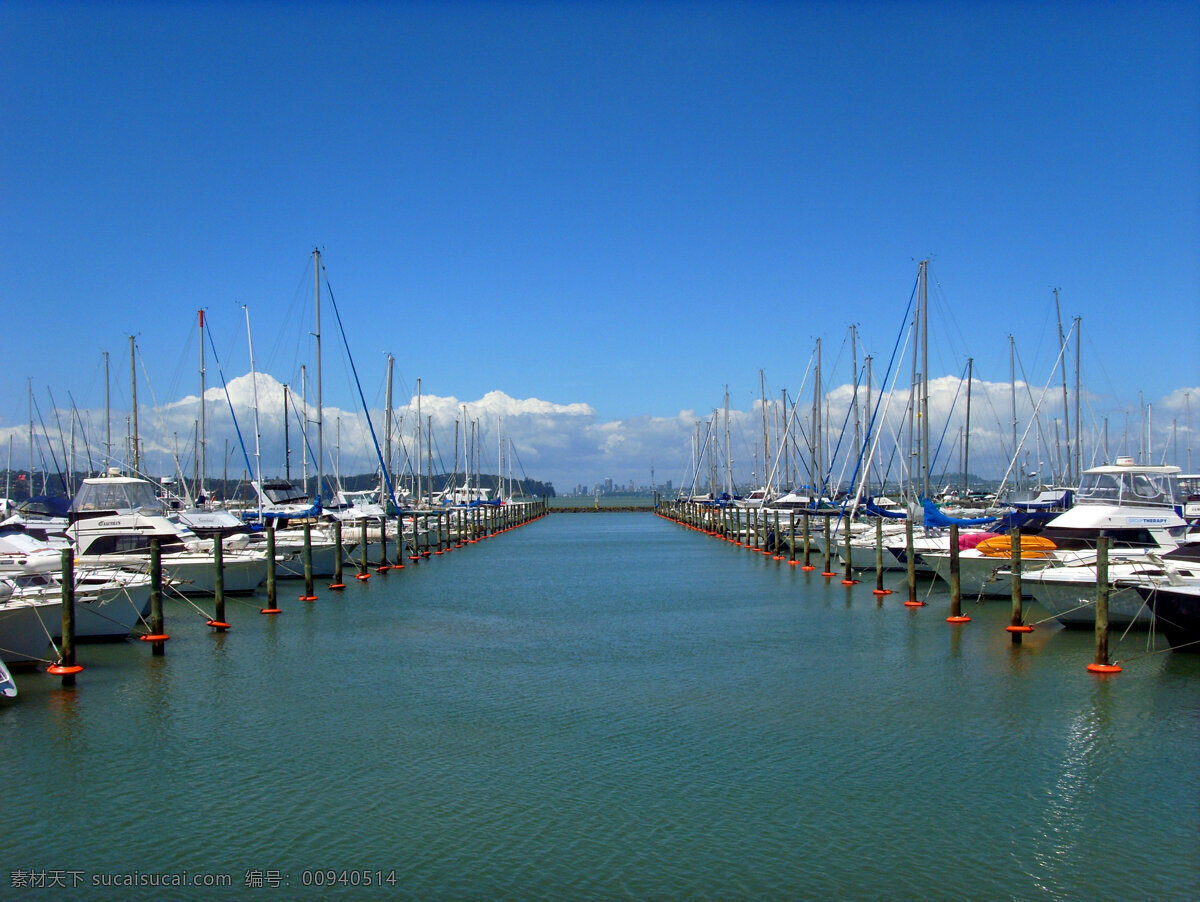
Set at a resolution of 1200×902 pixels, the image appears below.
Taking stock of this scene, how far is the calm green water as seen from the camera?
1238 cm

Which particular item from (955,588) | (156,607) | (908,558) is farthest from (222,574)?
(908,558)

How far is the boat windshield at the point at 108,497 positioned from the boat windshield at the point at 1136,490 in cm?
3180

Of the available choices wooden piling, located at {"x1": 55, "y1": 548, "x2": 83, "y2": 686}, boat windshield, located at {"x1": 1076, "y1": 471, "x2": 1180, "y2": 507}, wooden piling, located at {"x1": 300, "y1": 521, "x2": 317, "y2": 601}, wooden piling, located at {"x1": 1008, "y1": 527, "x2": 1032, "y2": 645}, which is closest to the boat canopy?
boat windshield, located at {"x1": 1076, "y1": 471, "x2": 1180, "y2": 507}

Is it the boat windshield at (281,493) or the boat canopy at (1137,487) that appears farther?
the boat windshield at (281,493)

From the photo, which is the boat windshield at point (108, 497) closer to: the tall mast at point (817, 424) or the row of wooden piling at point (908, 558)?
the row of wooden piling at point (908, 558)

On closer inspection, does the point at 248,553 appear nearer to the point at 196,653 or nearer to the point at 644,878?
the point at 196,653

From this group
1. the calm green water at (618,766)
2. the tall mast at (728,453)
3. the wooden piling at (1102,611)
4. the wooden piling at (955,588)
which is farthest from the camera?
the tall mast at (728,453)

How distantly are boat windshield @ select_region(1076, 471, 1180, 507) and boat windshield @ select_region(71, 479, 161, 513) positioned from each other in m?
31.8

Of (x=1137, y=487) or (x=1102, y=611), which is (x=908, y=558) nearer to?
(x=1137, y=487)

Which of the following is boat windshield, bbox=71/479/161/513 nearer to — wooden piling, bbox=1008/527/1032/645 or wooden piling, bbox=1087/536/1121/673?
wooden piling, bbox=1008/527/1032/645

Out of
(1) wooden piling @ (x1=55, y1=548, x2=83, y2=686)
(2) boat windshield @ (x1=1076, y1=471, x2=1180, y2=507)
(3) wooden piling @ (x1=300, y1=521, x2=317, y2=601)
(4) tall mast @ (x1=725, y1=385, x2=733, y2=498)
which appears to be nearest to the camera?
(1) wooden piling @ (x1=55, y1=548, x2=83, y2=686)

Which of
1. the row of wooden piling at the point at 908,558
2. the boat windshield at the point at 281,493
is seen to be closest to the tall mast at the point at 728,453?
the row of wooden piling at the point at 908,558

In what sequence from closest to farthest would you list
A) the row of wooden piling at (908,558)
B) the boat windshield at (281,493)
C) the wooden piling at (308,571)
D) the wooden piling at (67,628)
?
the wooden piling at (67,628), the row of wooden piling at (908,558), the wooden piling at (308,571), the boat windshield at (281,493)

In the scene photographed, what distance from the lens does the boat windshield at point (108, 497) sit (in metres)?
34.2
